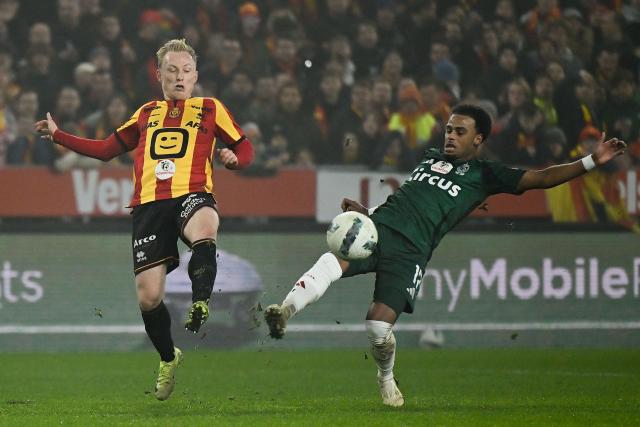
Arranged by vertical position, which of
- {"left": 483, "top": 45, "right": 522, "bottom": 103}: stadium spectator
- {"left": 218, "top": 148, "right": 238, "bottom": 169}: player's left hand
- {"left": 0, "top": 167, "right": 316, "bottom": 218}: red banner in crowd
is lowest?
{"left": 0, "top": 167, "right": 316, "bottom": 218}: red banner in crowd

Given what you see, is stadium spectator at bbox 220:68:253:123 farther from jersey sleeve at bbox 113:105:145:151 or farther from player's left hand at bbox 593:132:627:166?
player's left hand at bbox 593:132:627:166

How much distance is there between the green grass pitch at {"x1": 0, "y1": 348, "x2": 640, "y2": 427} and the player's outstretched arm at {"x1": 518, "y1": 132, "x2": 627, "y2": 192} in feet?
4.45

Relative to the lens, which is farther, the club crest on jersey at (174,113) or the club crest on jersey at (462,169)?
the club crest on jersey at (174,113)

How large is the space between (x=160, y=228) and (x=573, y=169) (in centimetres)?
251

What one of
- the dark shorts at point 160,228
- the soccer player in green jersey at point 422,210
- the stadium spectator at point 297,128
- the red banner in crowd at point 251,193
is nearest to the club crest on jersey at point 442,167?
the soccer player in green jersey at point 422,210

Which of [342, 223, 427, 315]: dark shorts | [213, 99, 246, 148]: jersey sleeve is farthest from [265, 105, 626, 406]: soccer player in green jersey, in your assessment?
[213, 99, 246, 148]: jersey sleeve

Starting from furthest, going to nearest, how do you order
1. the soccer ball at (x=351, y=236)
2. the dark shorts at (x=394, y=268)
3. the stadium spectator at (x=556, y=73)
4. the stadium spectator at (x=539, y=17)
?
the stadium spectator at (x=539, y=17), the stadium spectator at (x=556, y=73), the dark shorts at (x=394, y=268), the soccer ball at (x=351, y=236)

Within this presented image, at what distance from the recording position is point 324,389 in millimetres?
9562

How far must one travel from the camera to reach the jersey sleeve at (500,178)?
7.81m

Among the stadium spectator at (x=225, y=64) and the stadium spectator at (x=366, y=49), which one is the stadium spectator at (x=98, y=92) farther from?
the stadium spectator at (x=366, y=49)

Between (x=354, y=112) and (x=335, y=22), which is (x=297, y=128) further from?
(x=335, y=22)

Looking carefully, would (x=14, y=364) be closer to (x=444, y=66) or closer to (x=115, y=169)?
(x=115, y=169)

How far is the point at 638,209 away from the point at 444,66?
9.08ft

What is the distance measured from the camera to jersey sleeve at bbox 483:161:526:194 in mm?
7809
